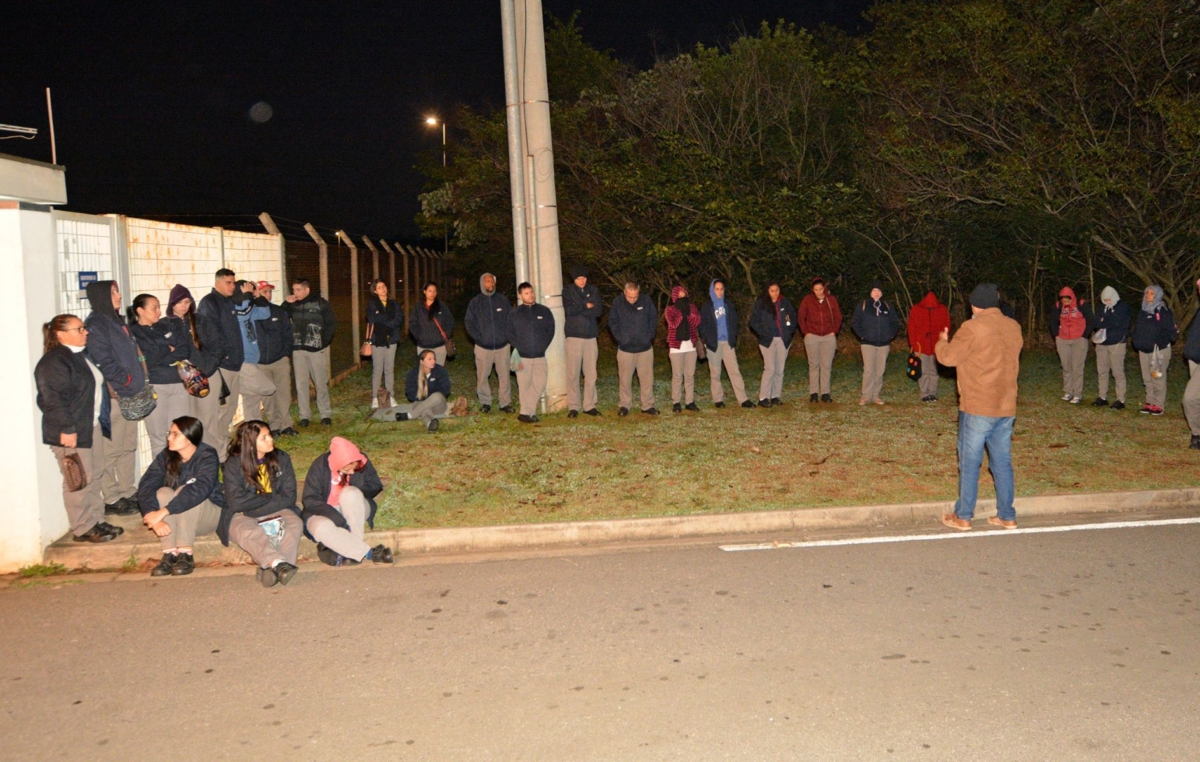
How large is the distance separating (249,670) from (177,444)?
8.02 ft

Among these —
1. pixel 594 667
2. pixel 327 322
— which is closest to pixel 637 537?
pixel 594 667

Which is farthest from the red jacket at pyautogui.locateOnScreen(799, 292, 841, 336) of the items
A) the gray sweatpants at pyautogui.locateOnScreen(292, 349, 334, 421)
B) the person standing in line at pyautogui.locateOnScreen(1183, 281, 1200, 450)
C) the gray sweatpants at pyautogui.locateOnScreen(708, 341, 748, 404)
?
the gray sweatpants at pyautogui.locateOnScreen(292, 349, 334, 421)

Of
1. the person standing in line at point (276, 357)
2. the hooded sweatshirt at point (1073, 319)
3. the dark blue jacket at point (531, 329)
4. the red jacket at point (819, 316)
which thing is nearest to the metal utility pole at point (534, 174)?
the dark blue jacket at point (531, 329)

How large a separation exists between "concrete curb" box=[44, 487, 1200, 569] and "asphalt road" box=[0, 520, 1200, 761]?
1.32ft

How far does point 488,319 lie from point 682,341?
2502 mm

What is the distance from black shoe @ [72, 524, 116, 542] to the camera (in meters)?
7.52

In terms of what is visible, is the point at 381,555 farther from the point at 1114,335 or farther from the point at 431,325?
the point at 1114,335

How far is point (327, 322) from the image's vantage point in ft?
42.1

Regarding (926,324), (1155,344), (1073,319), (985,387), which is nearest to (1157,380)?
(1155,344)

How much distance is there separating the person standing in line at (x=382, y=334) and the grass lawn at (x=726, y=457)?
0.49 meters

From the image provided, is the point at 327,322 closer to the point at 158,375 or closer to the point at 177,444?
the point at 158,375

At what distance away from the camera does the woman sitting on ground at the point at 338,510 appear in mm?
7273

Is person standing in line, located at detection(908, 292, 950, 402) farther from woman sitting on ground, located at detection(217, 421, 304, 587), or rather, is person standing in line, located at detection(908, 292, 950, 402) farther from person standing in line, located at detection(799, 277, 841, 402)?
woman sitting on ground, located at detection(217, 421, 304, 587)

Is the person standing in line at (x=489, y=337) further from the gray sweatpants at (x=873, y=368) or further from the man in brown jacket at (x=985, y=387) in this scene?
the man in brown jacket at (x=985, y=387)
